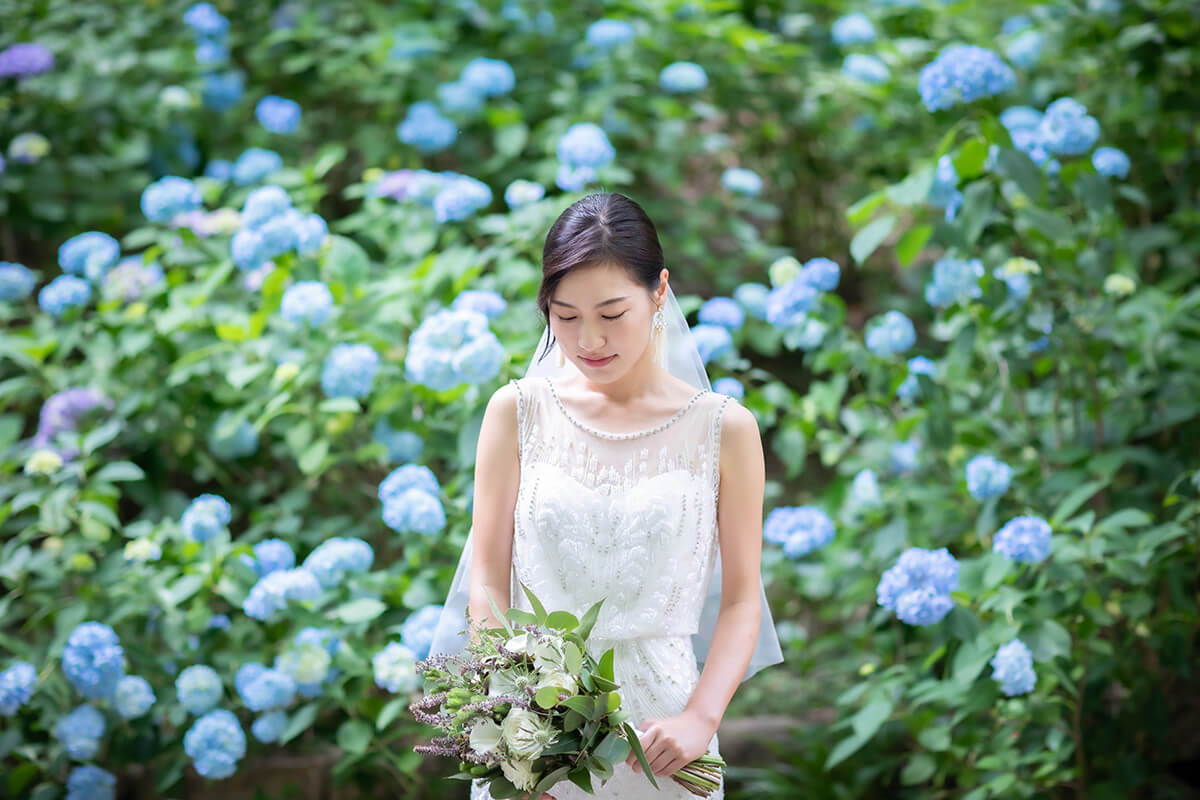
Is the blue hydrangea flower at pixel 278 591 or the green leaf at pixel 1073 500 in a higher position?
the green leaf at pixel 1073 500

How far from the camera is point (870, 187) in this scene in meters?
4.60

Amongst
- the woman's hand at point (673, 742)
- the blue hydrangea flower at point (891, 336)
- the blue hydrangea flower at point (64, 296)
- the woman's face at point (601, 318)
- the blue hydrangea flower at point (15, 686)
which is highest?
the woman's face at point (601, 318)

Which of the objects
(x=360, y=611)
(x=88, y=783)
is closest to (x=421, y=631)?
(x=360, y=611)

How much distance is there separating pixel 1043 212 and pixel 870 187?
1764 mm

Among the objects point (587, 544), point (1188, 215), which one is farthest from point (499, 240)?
point (1188, 215)

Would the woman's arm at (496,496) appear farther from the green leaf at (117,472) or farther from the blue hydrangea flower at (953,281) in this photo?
the blue hydrangea flower at (953,281)

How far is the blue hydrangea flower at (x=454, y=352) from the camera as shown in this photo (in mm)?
2578

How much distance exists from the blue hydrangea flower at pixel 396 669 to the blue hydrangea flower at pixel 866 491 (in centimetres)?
136

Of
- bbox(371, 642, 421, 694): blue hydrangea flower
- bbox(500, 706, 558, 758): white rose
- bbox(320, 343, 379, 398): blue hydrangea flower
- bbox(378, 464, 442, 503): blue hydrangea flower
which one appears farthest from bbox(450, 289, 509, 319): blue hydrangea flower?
bbox(500, 706, 558, 758): white rose

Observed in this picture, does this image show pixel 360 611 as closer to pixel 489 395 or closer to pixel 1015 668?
pixel 489 395

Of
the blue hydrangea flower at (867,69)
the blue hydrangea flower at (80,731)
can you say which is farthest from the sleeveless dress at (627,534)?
the blue hydrangea flower at (867,69)

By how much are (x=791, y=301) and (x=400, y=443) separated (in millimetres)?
1132

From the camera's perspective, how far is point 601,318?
5.65 feet

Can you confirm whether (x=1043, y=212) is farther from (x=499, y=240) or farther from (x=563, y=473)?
(x=563, y=473)
